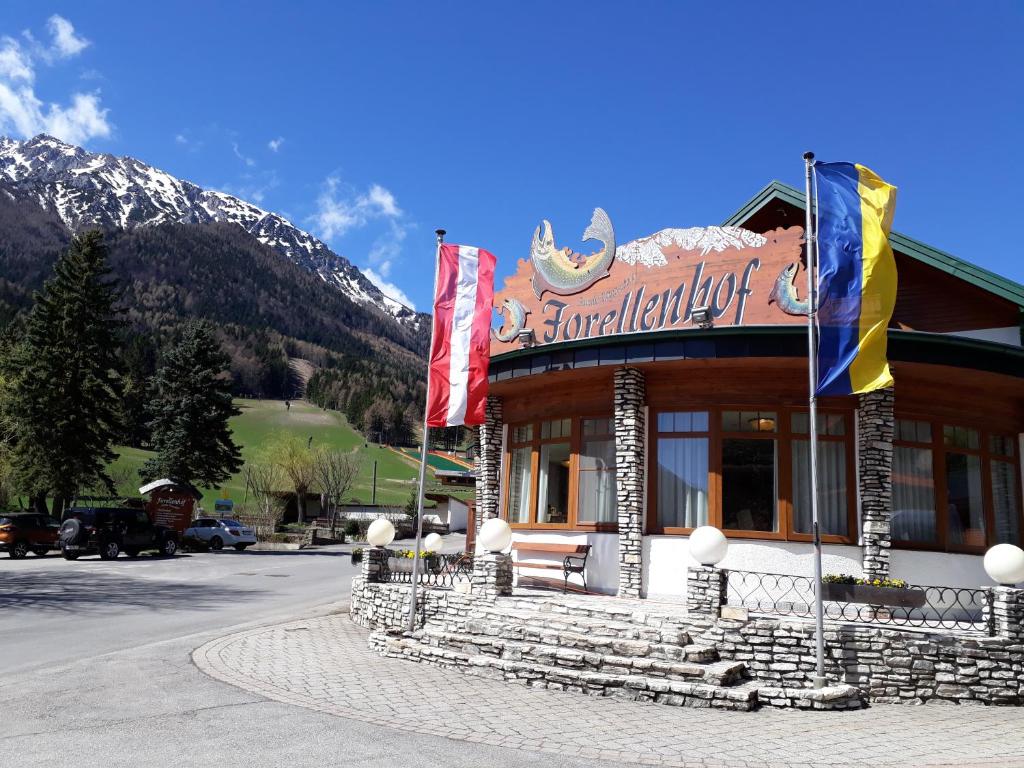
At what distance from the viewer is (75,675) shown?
9953 millimetres

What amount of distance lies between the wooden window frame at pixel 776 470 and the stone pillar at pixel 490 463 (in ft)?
13.9

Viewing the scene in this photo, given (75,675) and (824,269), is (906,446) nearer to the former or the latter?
(824,269)

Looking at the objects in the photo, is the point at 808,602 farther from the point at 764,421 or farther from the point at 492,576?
the point at 492,576

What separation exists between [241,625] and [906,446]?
13.0 meters

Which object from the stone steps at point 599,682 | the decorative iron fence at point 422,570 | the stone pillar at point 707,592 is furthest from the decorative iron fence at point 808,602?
the decorative iron fence at point 422,570

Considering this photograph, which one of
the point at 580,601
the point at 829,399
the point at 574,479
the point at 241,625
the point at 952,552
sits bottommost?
the point at 241,625

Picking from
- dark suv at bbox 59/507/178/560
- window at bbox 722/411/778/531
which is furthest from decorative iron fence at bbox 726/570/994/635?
dark suv at bbox 59/507/178/560

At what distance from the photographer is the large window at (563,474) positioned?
627 inches

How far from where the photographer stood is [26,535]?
30859 millimetres

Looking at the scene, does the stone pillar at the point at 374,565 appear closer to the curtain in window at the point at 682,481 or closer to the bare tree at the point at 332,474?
the curtain in window at the point at 682,481

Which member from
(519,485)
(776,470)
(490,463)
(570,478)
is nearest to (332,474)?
(490,463)

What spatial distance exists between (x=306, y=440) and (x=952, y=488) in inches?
2789

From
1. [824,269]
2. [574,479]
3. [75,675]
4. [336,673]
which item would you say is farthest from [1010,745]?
[75,675]

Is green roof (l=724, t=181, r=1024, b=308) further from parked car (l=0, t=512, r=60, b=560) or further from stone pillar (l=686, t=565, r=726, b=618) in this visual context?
parked car (l=0, t=512, r=60, b=560)
